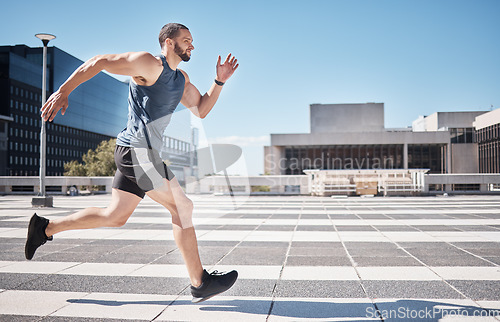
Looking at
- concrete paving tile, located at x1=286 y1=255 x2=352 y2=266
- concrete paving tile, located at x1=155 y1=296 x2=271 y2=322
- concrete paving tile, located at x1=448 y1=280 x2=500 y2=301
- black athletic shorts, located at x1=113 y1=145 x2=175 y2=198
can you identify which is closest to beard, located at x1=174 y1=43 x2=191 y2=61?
black athletic shorts, located at x1=113 y1=145 x2=175 y2=198

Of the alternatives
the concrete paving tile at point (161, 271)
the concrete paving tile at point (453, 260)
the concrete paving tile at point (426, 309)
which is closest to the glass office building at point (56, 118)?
the concrete paving tile at point (161, 271)

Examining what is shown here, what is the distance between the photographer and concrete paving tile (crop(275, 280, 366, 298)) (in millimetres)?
3439

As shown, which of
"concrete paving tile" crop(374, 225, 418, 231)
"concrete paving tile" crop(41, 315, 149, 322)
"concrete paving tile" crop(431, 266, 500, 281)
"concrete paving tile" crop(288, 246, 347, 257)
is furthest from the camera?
"concrete paving tile" crop(374, 225, 418, 231)

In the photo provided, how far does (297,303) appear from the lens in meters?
3.21

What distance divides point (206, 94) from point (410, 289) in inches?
92.7

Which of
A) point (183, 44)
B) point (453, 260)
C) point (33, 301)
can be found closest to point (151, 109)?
point (183, 44)

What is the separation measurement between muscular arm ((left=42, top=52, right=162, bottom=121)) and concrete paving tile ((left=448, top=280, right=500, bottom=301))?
2945 mm

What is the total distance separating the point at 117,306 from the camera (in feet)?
10.3

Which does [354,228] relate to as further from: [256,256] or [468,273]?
[468,273]

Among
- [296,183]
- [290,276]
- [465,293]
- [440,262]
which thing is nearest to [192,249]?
[290,276]

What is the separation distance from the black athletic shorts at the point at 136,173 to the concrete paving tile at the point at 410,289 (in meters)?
1.90

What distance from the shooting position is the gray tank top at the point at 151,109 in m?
3.03

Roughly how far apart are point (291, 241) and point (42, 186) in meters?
10.4

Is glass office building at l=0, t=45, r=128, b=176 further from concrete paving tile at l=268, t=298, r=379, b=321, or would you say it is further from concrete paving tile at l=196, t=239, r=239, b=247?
concrete paving tile at l=268, t=298, r=379, b=321
